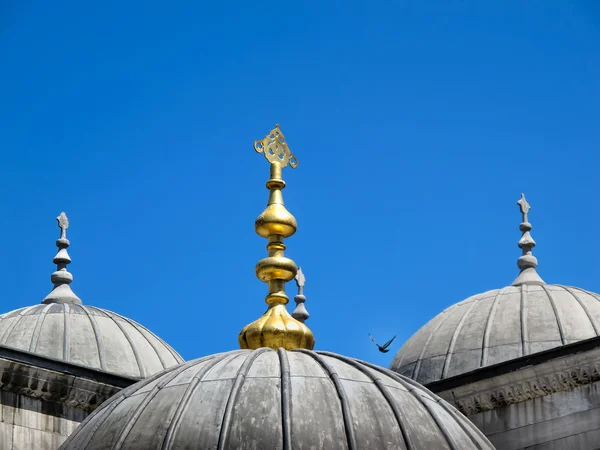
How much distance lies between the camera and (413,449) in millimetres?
18297

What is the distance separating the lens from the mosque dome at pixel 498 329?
1257 inches

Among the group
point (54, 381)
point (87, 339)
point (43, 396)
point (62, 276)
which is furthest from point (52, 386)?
point (62, 276)

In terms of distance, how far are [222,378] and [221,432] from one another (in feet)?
3.40

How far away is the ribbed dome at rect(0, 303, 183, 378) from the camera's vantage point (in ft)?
106

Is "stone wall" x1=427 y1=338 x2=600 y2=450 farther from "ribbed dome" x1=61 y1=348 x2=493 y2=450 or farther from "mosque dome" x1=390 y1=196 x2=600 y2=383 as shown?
"ribbed dome" x1=61 y1=348 x2=493 y2=450

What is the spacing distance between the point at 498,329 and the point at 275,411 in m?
14.6

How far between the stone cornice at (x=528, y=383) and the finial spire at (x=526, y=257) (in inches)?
198

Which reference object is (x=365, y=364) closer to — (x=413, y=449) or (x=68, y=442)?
(x=413, y=449)

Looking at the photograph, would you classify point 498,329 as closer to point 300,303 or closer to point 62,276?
point 300,303

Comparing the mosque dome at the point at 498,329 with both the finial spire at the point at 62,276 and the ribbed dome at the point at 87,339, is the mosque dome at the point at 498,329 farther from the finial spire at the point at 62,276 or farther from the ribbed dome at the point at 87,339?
the finial spire at the point at 62,276

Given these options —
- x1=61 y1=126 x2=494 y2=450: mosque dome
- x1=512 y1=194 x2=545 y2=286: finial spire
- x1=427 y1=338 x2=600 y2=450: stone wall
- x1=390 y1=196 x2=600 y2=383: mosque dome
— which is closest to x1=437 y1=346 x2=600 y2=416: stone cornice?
x1=427 y1=338 x2=600 y2=450: stone wall

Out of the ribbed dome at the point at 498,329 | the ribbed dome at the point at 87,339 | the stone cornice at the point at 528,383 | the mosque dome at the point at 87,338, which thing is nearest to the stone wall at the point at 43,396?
the mosque dome at the point at 87,338

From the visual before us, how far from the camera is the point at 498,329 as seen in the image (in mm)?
32469

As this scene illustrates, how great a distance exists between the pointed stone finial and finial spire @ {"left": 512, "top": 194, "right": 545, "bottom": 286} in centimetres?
411
